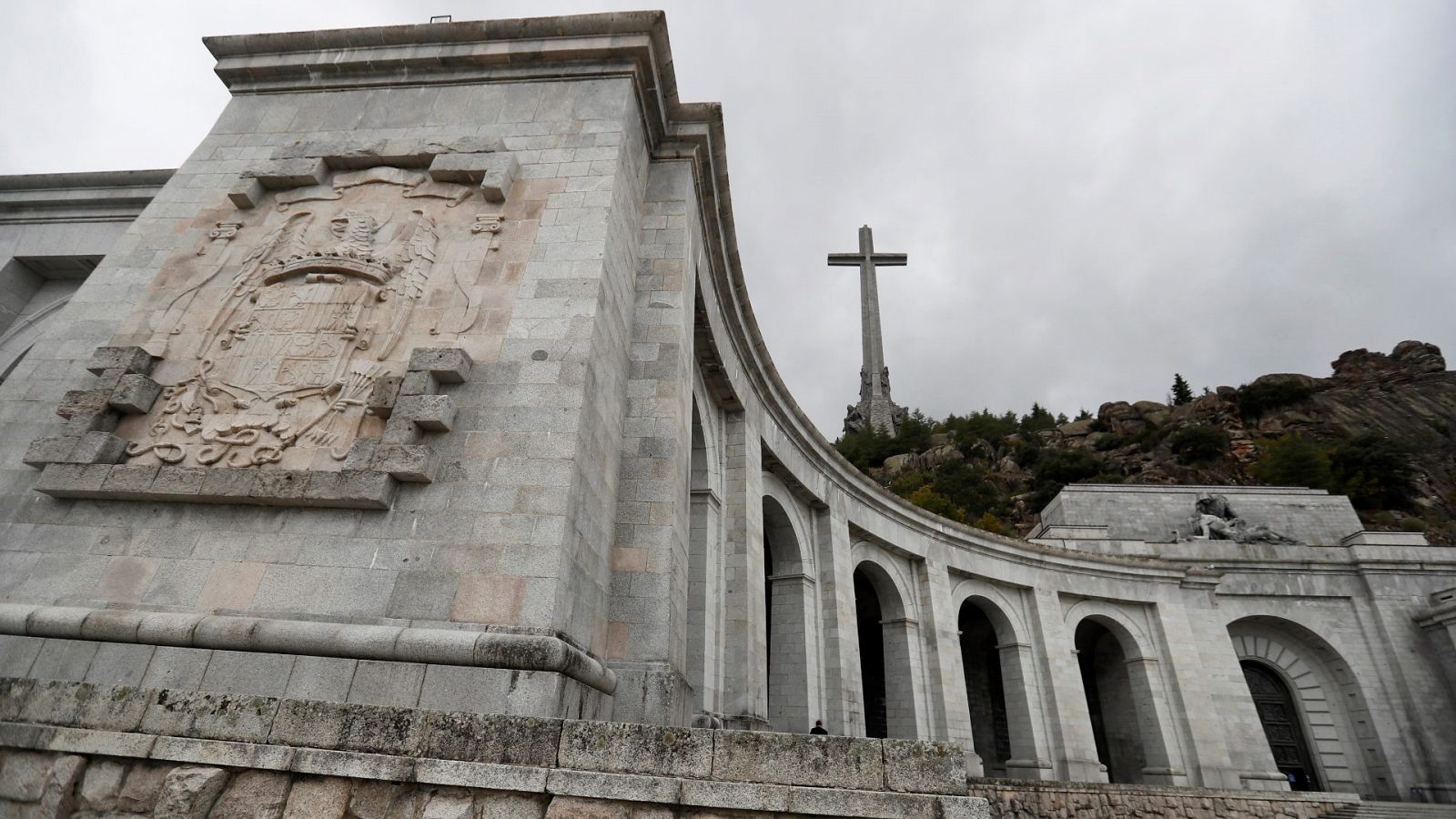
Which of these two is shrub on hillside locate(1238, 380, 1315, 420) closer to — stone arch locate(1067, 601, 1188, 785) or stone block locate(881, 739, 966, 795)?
stone arch locate(1067, 601, 1188, 785)

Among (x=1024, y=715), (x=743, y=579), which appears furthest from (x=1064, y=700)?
(x=743, y=579)

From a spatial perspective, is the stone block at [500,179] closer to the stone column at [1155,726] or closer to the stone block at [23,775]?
the stone block at [23,775]

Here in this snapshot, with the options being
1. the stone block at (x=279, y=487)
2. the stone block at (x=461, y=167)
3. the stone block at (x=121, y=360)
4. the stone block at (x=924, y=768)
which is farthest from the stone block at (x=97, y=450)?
the stone block at (x=924, y=768)

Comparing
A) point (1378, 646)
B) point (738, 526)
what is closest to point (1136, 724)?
point (1378, 646)

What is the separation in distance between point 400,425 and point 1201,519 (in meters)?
28.5

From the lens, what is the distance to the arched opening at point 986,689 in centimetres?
2161

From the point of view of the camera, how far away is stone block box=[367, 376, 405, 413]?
643cm

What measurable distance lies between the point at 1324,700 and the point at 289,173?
100 feet

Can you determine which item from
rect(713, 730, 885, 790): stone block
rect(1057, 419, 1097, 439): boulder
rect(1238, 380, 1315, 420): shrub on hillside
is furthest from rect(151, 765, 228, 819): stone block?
rect(1238, 380, 1315, 420): shrub on hillside

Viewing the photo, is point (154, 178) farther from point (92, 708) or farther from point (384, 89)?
point (92, 708)

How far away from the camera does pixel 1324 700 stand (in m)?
22.6

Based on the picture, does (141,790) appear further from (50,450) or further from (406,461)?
(50,450)

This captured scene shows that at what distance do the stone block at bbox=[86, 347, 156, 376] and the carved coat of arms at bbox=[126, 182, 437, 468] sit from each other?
1.35ft

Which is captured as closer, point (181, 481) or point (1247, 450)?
point (181, 481)
